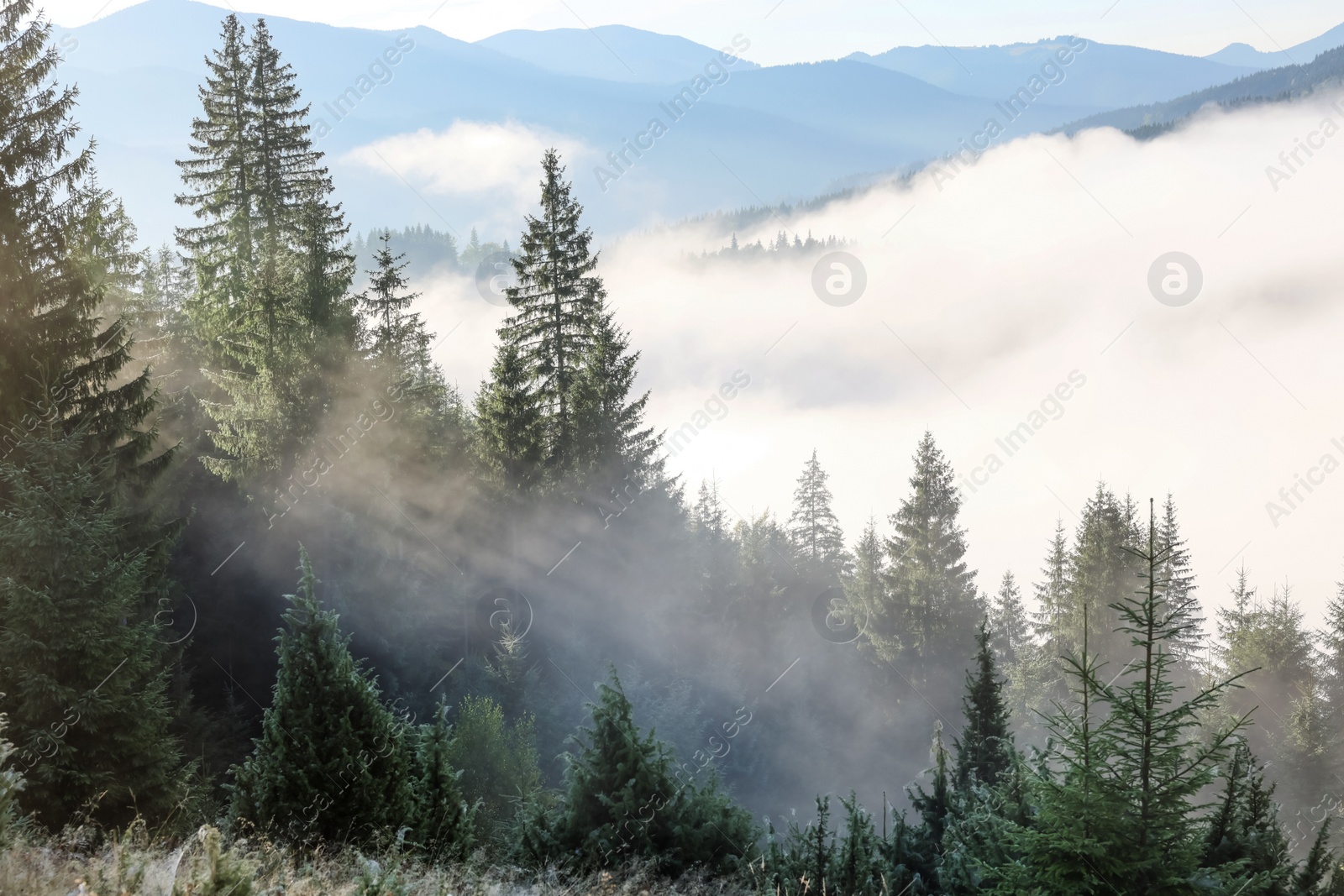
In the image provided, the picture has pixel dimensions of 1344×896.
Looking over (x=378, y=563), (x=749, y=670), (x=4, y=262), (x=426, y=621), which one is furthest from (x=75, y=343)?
(x=749, y=670)

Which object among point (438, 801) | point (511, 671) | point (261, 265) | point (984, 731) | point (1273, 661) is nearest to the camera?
point (438, 801)

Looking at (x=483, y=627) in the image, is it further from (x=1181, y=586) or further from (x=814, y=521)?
(x=1181, y=586)

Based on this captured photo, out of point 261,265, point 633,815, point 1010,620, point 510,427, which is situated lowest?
point 633,815

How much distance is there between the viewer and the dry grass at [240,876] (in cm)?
546

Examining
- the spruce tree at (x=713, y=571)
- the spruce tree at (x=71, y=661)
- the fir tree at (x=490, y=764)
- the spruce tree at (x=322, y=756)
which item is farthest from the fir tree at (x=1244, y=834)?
the spruce tree at (x=713, y=571)

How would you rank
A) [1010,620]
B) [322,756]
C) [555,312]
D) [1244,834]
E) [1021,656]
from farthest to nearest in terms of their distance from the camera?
[1010,620] < [1021,656] < [555,312] < [322,756] < [1244,834]

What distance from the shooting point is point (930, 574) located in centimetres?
4259

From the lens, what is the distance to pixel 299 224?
30.2 m

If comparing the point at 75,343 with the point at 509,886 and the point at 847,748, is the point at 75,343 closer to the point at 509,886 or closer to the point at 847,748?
the point at 509,886

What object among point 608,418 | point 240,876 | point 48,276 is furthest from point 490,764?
point 240,876

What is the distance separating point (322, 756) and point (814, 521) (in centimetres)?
4971

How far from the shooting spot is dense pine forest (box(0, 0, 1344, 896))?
9.65 meters

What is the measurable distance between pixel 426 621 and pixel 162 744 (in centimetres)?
1895

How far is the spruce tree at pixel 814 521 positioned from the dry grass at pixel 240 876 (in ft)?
156
